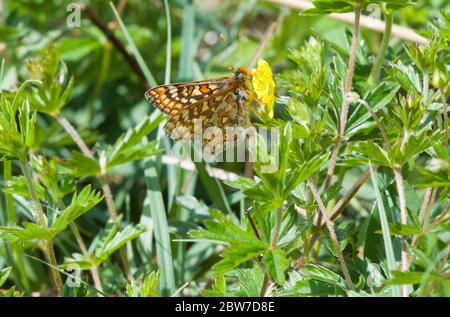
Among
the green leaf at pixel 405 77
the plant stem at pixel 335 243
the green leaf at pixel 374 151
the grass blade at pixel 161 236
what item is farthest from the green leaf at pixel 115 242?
the green leaf at pixel 405 77

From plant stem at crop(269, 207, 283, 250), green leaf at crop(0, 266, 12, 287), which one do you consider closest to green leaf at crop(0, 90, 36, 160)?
green leaf at crop(0, 266, 12, 287)

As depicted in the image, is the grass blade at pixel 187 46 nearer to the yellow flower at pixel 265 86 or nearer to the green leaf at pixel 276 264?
the yellow flower at pixel 265 86

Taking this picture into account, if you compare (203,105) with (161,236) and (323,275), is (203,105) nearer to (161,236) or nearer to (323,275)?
(161,236)

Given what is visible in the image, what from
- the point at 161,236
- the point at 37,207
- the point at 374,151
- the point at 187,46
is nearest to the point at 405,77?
the point at 374,151

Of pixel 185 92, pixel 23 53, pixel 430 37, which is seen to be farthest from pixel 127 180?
pixel 430 37

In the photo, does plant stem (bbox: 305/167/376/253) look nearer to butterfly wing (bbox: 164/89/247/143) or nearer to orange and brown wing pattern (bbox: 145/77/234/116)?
butterfly wing (bbox: 164/89/247/143)

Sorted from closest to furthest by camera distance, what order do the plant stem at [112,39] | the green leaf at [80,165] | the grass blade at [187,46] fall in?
the green leaf at [80,165] → the grass blade at [187,46] → the plant stem at [112,39]
